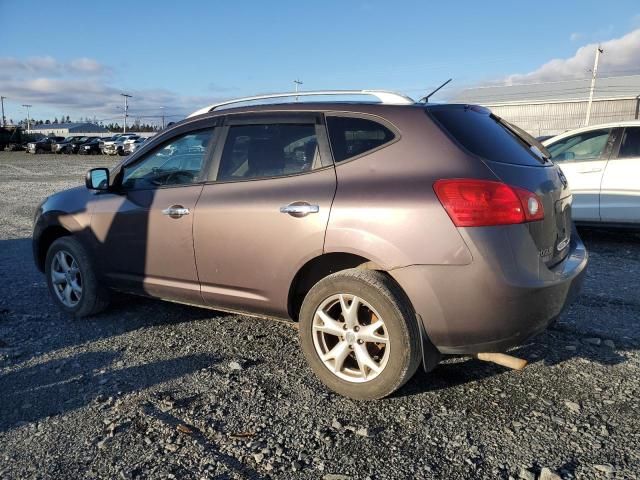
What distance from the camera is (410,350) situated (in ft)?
9.31

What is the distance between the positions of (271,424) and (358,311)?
2.59ft

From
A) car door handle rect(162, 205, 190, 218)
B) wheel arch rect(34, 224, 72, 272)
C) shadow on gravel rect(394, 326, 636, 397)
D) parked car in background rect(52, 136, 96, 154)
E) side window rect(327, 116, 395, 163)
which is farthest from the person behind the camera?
parked car in background rect(52, 136, 96, 154)

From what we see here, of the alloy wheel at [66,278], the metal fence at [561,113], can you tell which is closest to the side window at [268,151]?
the alloy wheel at [66,278]

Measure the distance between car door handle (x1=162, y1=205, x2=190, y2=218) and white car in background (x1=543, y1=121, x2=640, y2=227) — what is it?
223 inches

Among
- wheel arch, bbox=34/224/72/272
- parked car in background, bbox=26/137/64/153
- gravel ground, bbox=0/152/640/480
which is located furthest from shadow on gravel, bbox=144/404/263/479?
parked car in background, bbox=26/137/64/153

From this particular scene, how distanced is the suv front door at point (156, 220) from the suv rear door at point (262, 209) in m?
0.13

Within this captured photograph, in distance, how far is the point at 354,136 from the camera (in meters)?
3.19

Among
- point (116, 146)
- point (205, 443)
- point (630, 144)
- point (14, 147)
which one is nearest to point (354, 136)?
point (205, 443)

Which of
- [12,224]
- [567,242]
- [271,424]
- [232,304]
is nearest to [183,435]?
[271,424]

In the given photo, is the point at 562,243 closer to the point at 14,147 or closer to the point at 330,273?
the point at 330,273

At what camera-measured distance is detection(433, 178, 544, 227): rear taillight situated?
8.80 ft

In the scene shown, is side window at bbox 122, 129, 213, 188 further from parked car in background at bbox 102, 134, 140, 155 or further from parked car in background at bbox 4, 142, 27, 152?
parked car in background at bbox 4, 142, 27, 152

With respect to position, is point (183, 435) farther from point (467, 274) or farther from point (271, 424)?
point (467, 274)

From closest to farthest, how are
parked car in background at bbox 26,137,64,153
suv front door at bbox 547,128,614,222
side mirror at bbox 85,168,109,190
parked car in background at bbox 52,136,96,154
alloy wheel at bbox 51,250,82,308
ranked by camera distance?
side mirror at bbox 85,168,109,190 < alloy wheel at bbox 51,250,82,308 < suv front door at bbox 547,128,614,222 < parked car in background at bbox 26,137,64,153 < parked car in background at bbox 52,136,96,154
